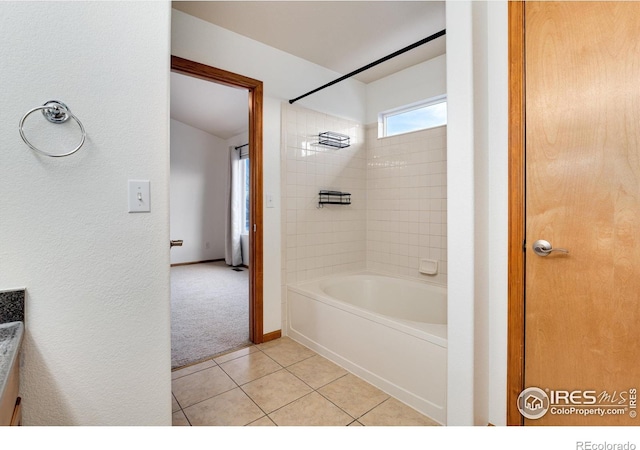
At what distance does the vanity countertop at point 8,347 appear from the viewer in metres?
0.66

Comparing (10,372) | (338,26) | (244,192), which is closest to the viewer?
(10,372)

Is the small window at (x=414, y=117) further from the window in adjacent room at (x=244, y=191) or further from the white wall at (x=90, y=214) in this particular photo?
the window in adjacent room at (x=244, y=191)

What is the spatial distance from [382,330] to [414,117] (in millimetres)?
2036

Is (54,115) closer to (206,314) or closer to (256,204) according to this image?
(256,204)

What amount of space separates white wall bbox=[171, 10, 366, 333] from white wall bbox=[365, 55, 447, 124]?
0.47 metres

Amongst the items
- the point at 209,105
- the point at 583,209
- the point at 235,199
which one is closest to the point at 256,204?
the point at 583,209

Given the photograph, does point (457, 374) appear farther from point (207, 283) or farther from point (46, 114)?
point (207, 283)

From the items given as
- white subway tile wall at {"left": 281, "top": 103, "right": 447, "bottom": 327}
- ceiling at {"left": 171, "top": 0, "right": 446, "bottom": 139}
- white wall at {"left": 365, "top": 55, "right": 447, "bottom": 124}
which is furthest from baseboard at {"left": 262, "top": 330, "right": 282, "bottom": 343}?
ceiling at {"left": 171, "top": 0, "right": 446, "bottom": 139}

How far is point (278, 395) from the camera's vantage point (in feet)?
6.04

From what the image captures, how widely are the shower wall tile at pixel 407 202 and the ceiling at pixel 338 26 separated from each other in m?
0.69

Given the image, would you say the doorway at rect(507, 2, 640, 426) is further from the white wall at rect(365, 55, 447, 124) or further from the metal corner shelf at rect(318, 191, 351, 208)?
the metal corner shelf at rect(318, 191, 351, 208)

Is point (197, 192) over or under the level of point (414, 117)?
under
